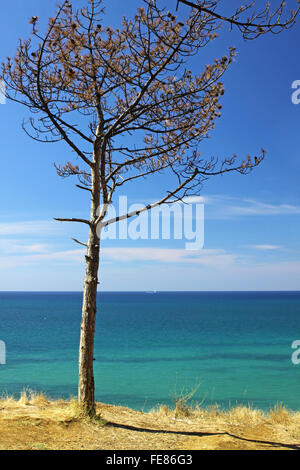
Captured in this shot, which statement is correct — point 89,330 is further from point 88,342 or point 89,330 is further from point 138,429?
point 138,429

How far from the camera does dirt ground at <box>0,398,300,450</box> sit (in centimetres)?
627

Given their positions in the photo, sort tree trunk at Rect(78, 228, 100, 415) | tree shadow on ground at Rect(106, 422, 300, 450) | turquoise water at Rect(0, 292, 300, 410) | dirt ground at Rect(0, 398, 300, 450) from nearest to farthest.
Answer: dirt ground at Rect(0, 398, 300, 450) < tree shadow on ground at Rect(106, 422, 300, 450) < tree trunk at Rect(78, 228, 100, 415) < turquoise water at Rect(0, 292, 300, 410)

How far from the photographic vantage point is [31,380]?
70.0 ft

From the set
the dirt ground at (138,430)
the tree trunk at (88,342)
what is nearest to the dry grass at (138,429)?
the dirt ground at (138,430)

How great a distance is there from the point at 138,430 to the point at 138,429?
76 millimetres

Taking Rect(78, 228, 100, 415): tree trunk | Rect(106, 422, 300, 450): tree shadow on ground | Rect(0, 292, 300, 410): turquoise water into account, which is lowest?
Rect(0, 292, 300, 410): turquoise water

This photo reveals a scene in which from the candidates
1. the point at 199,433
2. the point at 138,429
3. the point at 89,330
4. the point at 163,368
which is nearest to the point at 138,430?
the point at 138,429

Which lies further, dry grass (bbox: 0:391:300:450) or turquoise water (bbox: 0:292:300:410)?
turquoise water (bbox: 0:292:300:410)

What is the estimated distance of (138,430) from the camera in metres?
7.28

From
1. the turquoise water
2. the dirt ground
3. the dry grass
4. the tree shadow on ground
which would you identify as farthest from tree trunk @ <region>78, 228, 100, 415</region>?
the turquoise water

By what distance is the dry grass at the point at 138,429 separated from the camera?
6297 millimetres

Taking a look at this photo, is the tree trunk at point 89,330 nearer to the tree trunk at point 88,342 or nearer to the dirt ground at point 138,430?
the tree trunk at point 88,342

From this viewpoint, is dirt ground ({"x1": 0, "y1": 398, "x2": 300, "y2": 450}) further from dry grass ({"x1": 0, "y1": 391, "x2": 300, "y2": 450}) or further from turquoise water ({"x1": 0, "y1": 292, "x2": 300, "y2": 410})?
turquoise water ({"x1": 0, "y1": 292, "x2": 300, "y2": 410})
